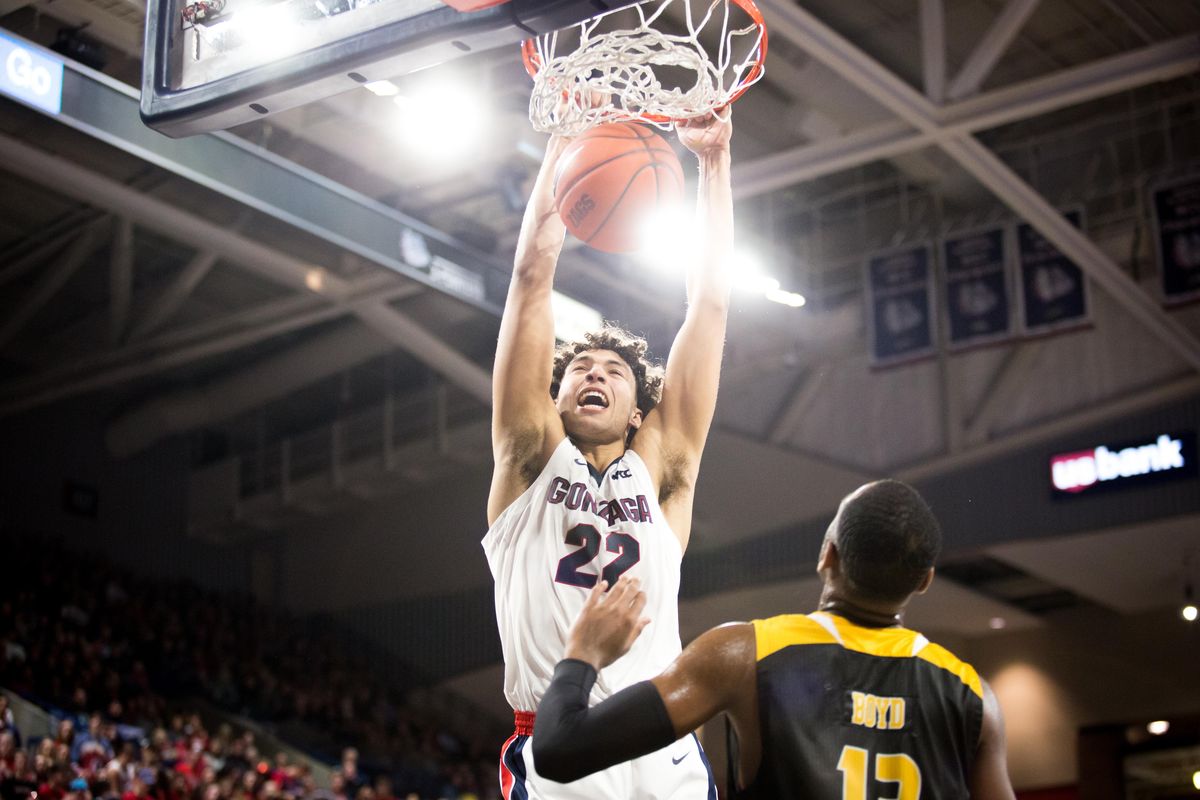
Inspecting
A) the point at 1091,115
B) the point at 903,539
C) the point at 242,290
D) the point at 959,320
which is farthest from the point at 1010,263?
the point at 903,539

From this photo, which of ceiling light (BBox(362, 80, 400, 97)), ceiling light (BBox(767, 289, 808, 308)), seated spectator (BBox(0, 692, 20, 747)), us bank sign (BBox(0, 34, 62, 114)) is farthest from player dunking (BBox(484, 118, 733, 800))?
ceiling light (BBox(767, 289, 808, 308))

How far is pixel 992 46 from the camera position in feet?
38.2

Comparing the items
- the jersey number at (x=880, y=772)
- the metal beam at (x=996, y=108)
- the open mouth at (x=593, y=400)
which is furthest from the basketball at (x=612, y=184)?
the metal beam at (x=996, y=108)

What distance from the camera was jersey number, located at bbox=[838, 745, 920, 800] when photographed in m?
2.48

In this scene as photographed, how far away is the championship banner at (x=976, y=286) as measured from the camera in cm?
1412

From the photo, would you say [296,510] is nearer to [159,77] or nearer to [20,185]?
[20,185]

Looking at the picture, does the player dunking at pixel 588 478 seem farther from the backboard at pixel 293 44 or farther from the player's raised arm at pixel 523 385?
the backboard at pixel 293 44

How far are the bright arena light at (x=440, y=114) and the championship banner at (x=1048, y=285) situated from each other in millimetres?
5794

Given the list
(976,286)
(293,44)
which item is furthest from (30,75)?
(976,286)

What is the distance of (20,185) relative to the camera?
15.8 meters

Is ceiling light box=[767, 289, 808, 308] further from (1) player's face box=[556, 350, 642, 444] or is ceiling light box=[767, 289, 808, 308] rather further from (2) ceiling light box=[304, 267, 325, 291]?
(1) player's face box=[556, 350, 642, 444]

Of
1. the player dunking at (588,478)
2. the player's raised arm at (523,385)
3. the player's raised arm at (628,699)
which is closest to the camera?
the player's raised arm at (628,699)

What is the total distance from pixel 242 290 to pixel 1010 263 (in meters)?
9.76

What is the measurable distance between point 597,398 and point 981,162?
9.74m
